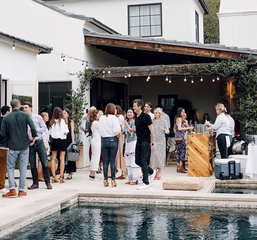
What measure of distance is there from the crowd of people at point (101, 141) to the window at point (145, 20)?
766 centimetres

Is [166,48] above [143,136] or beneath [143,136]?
above

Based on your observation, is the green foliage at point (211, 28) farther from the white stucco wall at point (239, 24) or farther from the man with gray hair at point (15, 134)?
the man with gray hair at point (15, 134)

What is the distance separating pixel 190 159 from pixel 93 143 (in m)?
2.36

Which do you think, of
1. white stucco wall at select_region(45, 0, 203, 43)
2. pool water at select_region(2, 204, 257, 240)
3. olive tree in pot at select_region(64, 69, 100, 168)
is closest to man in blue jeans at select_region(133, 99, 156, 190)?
pool water at select_region(2, 204, 257, 240)

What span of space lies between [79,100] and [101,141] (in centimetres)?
398

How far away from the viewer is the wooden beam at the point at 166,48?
1044 centimetres

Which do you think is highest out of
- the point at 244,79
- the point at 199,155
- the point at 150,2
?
the point at 150,2

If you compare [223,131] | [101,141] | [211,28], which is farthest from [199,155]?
[211,28]

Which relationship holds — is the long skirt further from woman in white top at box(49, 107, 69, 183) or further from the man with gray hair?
the man with gray hair

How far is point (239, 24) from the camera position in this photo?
49.4ft

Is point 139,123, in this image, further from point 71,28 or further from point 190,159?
point 71,28

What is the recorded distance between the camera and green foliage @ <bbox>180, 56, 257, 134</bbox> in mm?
10352

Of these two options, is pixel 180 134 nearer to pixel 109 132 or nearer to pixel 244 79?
pixel 244 79

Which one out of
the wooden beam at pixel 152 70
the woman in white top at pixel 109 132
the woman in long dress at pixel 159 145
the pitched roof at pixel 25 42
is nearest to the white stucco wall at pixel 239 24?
the wooden beam at pixel 152 70
